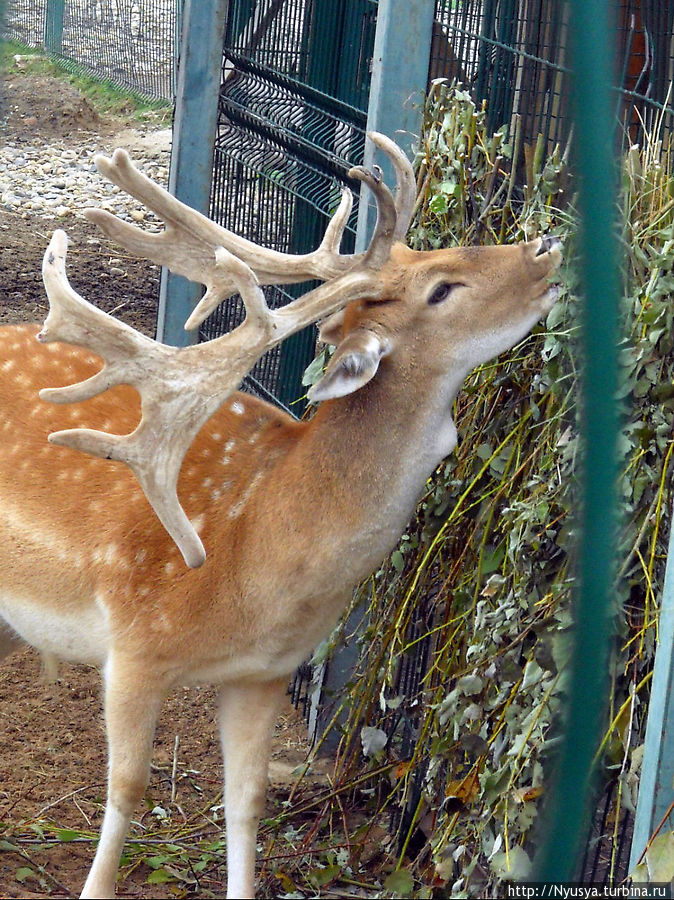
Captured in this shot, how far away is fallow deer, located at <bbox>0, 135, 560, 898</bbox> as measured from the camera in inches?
114

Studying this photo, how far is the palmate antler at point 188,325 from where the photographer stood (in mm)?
2803

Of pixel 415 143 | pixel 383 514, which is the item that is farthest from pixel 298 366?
pixel 383 514

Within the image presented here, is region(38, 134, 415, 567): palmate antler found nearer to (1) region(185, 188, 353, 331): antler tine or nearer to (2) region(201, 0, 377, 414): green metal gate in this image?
(1) region(185, 188, 353, 331): antler tine

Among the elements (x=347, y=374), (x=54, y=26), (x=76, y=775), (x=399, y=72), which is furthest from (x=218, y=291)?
(x=54, y=26)

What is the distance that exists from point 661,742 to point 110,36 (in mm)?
16087

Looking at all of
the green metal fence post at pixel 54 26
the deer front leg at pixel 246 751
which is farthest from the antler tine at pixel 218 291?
the green metal fence post at pixel 54 26

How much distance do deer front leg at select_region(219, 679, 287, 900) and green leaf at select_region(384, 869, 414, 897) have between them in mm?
375

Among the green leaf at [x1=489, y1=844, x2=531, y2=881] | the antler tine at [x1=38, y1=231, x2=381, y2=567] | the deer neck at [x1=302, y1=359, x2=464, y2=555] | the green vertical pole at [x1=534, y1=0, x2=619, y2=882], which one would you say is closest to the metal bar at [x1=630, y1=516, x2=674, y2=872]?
the green leaf at [x1=489, y1=844, x2=531, y2=881]

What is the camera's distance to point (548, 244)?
9.96ft

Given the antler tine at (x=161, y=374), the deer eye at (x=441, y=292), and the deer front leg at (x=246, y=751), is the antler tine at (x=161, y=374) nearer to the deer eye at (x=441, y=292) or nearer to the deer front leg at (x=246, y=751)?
the deer eye at (x=441, y=292)

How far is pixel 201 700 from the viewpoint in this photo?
4773 mm

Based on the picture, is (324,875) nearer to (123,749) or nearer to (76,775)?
(123,749)

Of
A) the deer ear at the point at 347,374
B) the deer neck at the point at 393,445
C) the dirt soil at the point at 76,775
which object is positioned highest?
the deer ear at the point at 347,374

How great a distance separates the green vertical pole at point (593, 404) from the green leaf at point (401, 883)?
7.62 feet
